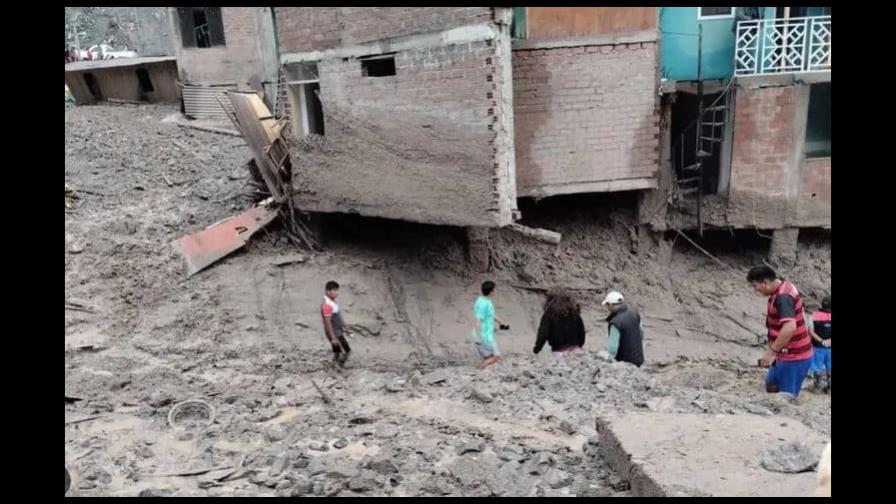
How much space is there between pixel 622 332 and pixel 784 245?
6.14 meters

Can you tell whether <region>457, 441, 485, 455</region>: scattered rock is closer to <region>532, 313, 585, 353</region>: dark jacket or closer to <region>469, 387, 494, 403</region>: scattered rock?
<region>469, 387, 494, 403</region>: scattered rock

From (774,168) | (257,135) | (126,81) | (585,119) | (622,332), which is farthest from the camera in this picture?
(126,81)

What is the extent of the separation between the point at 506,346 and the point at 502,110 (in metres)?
3.59

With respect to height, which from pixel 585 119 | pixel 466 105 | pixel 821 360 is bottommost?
pixel 821 360

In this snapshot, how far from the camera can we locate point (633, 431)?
12.6 feet

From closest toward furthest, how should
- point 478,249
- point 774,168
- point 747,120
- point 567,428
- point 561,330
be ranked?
1. point 567,428
2. point 561,330
3. point 747,120
4. point 478,249
5. point 774,168

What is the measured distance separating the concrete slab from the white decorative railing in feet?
25.4

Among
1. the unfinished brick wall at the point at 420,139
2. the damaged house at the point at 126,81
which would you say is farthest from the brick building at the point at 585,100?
the damaged house at the point at 126,81

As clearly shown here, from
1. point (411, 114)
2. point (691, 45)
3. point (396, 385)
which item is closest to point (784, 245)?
point (691, 45)

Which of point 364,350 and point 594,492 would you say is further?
point 364,350

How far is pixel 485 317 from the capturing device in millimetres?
7234

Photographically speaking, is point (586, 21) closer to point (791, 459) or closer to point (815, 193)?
point (815, 193)

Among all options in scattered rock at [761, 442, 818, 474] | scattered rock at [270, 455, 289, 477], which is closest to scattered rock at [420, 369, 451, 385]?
scattered rock at [270, 455, 289, 477]

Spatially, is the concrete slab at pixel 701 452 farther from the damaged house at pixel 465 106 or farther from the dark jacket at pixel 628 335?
the damaged house at pixel 465 106
